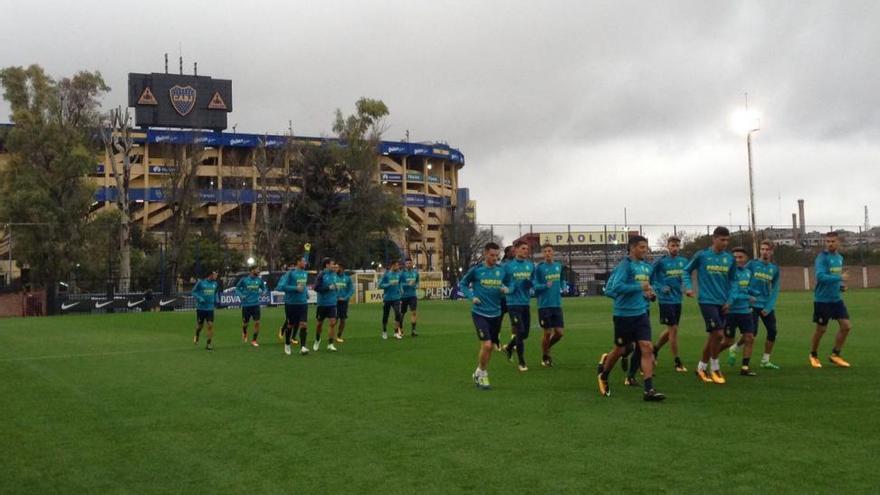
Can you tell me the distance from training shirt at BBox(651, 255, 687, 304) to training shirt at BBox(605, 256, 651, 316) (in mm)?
1817

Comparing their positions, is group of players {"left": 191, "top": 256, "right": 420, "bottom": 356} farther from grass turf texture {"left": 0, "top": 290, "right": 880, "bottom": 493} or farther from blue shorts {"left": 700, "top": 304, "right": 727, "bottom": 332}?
blue shorts {"left": 700, "top": 304, "right": 727, "bottom": 332}

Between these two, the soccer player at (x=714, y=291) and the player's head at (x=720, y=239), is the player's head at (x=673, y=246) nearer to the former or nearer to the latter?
the soccer player at (x=714, y=291)

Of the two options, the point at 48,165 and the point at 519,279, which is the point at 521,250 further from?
the point at 48,165

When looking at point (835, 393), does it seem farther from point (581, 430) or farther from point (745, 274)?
point (581, 430)

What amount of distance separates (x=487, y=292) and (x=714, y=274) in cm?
329

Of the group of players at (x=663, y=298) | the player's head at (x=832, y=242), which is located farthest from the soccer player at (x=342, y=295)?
the player's head at (x=832, y=242)

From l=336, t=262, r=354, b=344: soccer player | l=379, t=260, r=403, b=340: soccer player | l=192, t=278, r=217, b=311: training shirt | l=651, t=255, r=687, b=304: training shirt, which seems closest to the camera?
l=651, t=255, r=687, b=304: training shirt

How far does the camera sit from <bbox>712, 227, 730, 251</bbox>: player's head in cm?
1084

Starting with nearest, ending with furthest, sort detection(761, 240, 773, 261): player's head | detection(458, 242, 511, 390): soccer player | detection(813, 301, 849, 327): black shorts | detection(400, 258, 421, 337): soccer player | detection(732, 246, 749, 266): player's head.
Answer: detection(458, 242, 511, 390): soccer player → detection(732, 246, 749, 266): player's head → detection(813, 301, 849, 327): black shorts → detection(761, 240, 773, 261): player's head → detection(400, 258, 421, 337): soccer player

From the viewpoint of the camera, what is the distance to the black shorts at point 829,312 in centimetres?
1230

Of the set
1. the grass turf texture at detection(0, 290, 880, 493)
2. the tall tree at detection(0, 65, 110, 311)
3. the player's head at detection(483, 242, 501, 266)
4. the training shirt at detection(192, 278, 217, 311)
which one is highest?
the tall tree at detection(0, 65, 110, 311)

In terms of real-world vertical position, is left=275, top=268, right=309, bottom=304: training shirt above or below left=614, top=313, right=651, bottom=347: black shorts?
above

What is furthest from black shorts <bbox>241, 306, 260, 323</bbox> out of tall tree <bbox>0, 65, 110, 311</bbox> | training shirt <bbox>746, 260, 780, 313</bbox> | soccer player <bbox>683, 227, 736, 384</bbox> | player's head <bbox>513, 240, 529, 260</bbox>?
tall tree <bbox>0, 65, 110, 311</bbox>

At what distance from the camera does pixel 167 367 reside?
574 inches
